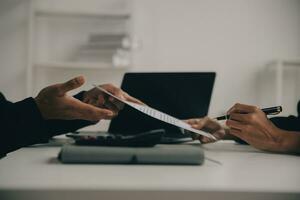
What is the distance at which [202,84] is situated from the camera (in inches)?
43.9

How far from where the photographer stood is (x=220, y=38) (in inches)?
107

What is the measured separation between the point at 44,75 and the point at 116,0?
29.1 inches

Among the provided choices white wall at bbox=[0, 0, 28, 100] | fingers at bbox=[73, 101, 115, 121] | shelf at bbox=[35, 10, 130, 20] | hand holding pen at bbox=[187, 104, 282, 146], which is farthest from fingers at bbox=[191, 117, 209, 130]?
white wall at bbox=[0, 0, 28, 100]

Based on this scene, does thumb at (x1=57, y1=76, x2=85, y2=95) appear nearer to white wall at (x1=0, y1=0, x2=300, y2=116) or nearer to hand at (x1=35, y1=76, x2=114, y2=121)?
hand at (x1=35, y1=76, x2=114, y2=121)

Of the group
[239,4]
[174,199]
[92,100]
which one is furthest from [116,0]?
[174,199]

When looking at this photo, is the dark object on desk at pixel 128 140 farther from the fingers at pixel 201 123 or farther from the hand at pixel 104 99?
the fingers at pixel 201 123

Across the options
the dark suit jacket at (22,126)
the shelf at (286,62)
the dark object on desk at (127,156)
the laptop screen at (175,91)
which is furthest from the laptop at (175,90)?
the shelf at (286,62)

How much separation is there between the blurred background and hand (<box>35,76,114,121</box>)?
1.76 metres

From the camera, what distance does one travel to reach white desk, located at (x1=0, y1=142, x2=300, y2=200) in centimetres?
40

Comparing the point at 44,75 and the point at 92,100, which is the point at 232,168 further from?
the point at 44,75

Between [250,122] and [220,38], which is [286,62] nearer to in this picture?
[220,38]

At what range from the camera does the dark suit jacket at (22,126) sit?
0.63 m

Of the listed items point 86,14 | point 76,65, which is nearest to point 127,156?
point 76,65

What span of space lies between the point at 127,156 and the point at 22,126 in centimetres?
23
